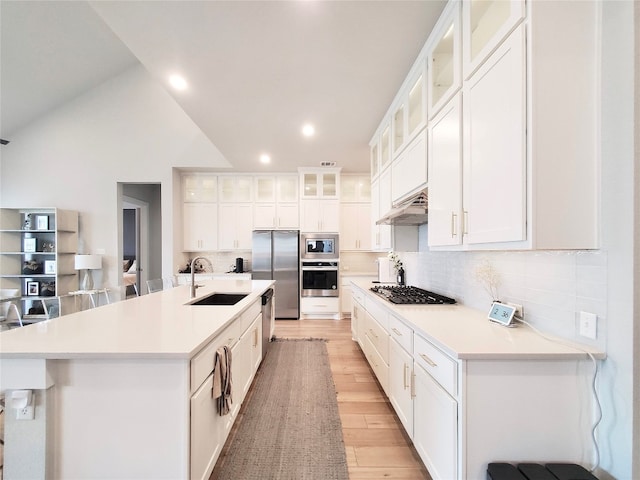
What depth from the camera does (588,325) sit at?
1.20 meters

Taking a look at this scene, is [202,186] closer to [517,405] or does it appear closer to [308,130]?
[308,130]

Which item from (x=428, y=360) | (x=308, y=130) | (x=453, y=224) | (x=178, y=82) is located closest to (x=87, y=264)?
(x=178, y=82)

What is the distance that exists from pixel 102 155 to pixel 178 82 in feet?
12.8

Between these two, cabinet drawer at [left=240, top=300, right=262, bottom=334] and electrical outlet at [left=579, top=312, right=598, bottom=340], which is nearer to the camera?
electrical outlet at [left=579, top=312, right=598, bottom=340]

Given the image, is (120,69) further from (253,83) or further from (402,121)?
(402,121)

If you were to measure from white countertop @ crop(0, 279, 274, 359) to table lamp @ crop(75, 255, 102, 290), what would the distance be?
12.0 ft

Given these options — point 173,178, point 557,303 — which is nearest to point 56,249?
point 173,178

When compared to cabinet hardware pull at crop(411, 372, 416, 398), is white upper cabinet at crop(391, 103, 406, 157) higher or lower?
higher

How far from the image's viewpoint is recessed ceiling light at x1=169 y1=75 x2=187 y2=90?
243 cm

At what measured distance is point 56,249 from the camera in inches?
185

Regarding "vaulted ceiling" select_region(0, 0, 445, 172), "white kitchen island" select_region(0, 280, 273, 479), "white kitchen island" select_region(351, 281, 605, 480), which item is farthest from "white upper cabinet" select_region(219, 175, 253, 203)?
"white kitchen island" select_region(351, 281, 605, 480)

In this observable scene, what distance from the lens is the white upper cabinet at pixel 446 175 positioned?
158 cm

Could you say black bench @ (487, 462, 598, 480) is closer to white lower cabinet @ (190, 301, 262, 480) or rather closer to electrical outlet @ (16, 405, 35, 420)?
white lower cabinet @ (190, 301, 262, 480)

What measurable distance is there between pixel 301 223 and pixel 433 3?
385 centimetres
